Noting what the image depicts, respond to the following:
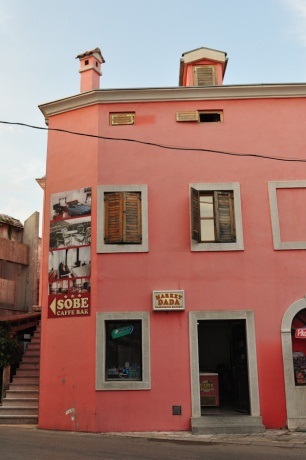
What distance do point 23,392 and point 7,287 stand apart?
4.57 m

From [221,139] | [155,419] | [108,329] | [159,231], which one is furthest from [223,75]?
[155,419]

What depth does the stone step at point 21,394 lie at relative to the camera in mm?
12695

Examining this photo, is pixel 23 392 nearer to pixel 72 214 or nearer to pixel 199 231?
pixel 72 214

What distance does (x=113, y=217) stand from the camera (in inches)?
476

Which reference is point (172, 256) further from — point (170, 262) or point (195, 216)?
point (195, 216)

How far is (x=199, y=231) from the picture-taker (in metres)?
11.9

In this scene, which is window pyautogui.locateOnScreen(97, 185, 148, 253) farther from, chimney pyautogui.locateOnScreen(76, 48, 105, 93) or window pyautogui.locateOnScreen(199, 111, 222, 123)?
chimney pyautogui.locateOnScreen(76, 48, 105, 93)

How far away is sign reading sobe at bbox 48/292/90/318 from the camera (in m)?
11.7

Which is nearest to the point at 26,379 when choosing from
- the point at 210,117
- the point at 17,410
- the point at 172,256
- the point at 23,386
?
the point at 23,386

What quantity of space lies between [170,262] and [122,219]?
5.18 ft

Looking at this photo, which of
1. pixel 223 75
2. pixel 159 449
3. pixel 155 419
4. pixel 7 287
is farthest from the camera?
pixel 7 287

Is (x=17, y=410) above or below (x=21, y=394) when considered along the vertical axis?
below

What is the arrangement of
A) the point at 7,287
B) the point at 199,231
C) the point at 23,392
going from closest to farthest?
the point at 199,231 → the point at 23,392 → the point at 7,287

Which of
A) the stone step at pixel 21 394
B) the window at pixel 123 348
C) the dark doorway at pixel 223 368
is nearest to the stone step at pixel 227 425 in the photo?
the dark doorway at pixel 223 368
